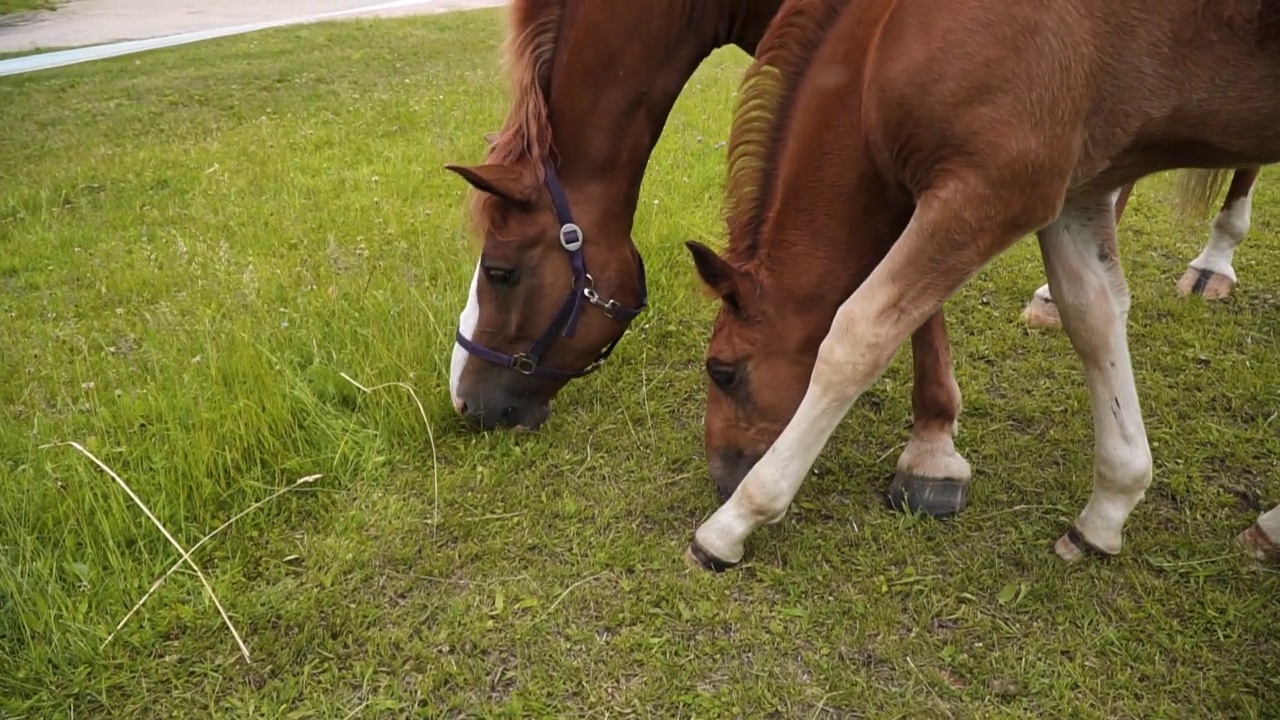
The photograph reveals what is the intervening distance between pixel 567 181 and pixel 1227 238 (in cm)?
309

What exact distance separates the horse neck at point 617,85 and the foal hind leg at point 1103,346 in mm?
1248

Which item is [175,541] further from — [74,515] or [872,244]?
[872,244]

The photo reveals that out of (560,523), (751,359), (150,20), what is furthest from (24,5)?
(751,359)

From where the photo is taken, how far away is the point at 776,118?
237cm

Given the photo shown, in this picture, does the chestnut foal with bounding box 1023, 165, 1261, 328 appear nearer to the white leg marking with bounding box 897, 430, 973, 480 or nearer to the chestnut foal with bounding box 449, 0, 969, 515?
the white leg marking with bounding box 897, 430, 973, 480

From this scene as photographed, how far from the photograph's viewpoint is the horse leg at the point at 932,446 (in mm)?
2641

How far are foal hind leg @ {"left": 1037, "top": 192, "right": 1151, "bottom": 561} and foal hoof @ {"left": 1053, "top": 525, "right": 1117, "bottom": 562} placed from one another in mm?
10

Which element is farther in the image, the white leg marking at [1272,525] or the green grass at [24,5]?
the green grass at [24,5]

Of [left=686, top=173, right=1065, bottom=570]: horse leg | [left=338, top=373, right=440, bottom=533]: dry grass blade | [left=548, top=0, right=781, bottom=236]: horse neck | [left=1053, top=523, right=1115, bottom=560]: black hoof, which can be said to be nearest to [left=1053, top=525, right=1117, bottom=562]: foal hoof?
[left=1053, top=523, right=1115, bottom=560]: black hoof

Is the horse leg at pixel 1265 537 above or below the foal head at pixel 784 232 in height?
below

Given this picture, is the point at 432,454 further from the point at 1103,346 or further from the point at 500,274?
the point at 1103,346

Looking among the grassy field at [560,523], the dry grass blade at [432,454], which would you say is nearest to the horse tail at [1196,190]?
the grassy field at [560,523]

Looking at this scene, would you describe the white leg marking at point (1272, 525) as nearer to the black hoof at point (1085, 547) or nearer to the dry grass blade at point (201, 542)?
the black hoof at point (1085, 547)

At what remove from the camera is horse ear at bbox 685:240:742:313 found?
2348mm
